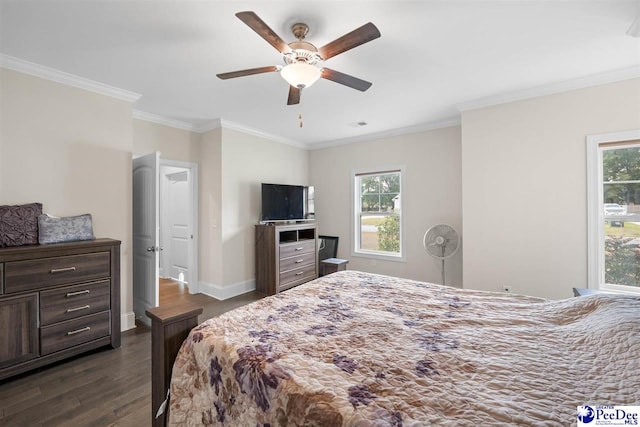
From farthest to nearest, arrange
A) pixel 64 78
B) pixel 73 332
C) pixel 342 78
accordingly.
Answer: pixel 64 78 → pixel 73 332 → pixel 342 78

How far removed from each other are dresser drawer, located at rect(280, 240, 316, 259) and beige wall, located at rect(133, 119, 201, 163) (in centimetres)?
197

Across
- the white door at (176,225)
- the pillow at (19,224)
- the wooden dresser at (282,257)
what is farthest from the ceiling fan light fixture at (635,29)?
the white door at (176,225)

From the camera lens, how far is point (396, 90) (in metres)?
2.86

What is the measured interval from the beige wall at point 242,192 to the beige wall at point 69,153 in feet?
3.99

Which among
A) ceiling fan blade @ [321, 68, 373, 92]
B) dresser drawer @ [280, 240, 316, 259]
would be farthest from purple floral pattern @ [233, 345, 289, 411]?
dresser drawer @ [280, 240, 316, 259]

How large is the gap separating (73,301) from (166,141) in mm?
2337

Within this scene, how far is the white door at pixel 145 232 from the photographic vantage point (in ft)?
9.55

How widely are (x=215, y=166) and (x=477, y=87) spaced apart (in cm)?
350

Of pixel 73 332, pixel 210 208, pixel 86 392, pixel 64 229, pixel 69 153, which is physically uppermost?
pixel 69 153

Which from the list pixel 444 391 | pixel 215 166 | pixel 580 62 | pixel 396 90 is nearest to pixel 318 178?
pixel 215 166

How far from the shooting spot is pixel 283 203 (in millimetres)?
4496

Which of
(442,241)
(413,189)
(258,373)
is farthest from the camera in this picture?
(413,189)

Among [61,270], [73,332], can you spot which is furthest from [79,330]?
[61,270]

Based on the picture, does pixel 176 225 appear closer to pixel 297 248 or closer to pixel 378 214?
pixel 297 248
